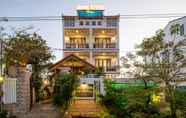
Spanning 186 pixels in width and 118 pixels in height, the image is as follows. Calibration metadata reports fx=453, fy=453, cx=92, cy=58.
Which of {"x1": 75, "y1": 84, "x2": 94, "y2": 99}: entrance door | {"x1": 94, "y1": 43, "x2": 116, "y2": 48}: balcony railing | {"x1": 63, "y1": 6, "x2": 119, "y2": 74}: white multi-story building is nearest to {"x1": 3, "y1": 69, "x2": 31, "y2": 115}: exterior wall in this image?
{"x1": 75, "y1": 84, "x2": 94, "y2": 99}: entrance door

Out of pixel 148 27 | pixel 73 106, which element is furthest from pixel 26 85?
pixel 148 27

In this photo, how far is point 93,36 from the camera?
49094 mm

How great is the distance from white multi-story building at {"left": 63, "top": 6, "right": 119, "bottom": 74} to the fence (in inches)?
978

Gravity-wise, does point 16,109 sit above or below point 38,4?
below

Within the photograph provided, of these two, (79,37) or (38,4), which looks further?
(79,37)

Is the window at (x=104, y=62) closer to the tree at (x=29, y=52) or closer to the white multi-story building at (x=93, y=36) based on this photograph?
the white multi-story building at (x=93, y=36)

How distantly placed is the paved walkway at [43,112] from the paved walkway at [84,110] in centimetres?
69

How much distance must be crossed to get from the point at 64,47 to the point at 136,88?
1110 inches

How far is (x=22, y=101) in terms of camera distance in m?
22.9

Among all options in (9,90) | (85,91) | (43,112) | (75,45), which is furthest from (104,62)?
(9,90)

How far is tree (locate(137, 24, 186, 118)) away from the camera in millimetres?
18859

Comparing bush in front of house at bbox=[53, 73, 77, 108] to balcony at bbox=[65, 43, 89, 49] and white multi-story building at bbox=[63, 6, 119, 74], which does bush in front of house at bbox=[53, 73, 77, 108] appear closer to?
white multi-story building at bbox=[63, 6, 119, 74]

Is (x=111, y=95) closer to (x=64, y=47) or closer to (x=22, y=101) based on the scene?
(x=22, y=101)

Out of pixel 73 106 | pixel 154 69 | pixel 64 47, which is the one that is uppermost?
pixel 64 47
